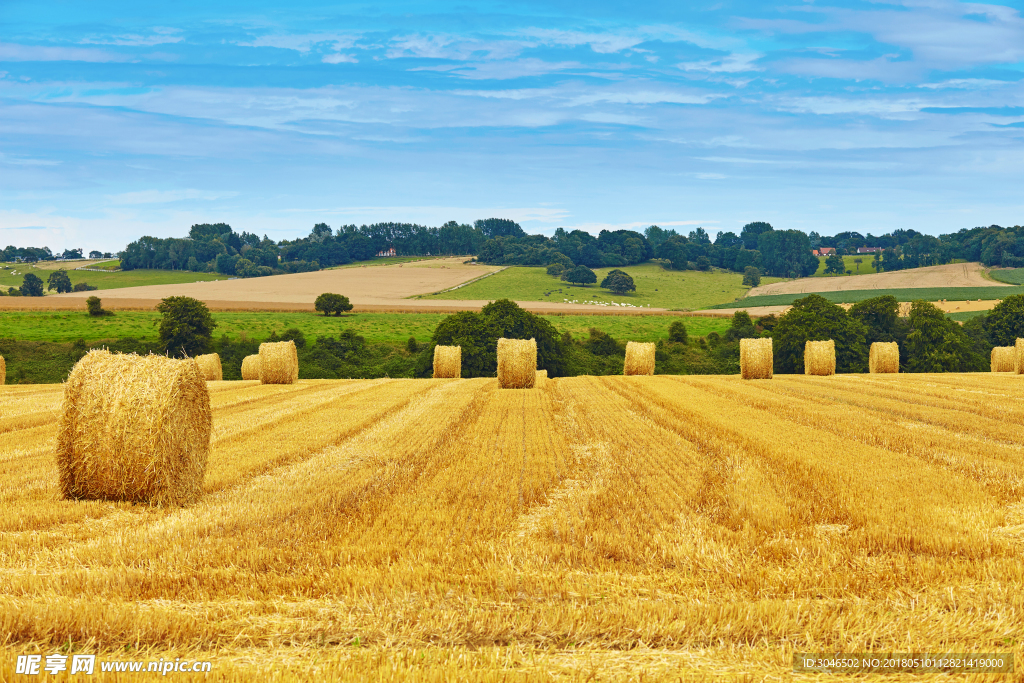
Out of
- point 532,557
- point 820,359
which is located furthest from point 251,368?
point 532,557

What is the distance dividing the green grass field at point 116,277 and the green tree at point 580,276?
5614cm

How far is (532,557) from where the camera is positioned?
5926 mm

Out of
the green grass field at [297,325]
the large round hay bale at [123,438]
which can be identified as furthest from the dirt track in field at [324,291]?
the large round hay bale at [123,438]

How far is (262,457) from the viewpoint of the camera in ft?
33.3

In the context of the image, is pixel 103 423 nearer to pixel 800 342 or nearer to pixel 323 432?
pixel 323 432

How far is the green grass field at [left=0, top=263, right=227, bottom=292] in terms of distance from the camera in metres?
104

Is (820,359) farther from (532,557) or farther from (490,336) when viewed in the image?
(532,557)

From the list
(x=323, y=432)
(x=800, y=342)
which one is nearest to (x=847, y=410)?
(x=323, y=432)

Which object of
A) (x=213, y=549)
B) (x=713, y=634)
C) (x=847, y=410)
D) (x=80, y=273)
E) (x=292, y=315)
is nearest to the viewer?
(x=713, y=634)

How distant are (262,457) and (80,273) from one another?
122 m

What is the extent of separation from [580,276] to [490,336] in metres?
73.8

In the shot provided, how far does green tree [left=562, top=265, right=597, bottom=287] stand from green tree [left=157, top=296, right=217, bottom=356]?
66.7 m

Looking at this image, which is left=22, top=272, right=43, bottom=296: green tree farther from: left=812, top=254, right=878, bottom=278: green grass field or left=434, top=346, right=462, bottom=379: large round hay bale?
left=812, top=254, right=878, bottom=278: green grass field

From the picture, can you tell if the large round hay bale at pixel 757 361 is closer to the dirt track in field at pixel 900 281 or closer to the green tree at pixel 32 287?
the dirt track in field at pixel 900 281
